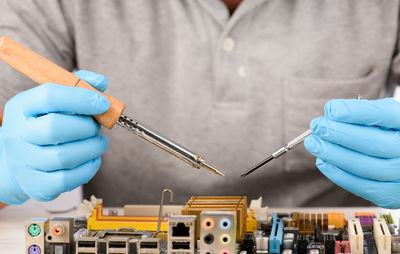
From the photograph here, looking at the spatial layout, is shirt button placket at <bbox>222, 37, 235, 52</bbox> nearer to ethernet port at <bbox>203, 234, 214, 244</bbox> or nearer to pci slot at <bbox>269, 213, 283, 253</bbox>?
pci slot at <bbox>269, 213, 283, 253</bbox>

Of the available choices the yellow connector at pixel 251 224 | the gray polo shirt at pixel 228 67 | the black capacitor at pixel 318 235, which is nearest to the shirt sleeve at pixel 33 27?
the gray polo shirt at pixel 228 67

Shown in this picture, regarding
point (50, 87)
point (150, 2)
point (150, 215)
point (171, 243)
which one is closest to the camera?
point (171, 243)

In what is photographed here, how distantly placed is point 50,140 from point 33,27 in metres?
0.64

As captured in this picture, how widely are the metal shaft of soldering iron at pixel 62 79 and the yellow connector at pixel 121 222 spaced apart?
15 centimetres

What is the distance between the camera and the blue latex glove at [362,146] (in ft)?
3.36

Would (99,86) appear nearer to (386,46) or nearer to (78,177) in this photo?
(78,177)

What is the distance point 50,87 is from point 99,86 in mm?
179

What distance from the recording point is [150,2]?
1527 millimetres

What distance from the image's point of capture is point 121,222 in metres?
1.03

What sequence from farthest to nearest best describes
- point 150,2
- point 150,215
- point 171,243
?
point 150,2, point 150,215, point 171,243

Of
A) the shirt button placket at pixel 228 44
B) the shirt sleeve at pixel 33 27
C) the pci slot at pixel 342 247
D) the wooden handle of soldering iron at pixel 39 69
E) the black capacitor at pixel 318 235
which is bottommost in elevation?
the pci slot at pixel 342 247

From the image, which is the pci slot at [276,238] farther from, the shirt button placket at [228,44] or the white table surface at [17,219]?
the shirt button placket at [228,44]

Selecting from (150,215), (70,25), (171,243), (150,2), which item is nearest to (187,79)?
→ (150,2)

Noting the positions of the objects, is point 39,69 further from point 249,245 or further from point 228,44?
point 228,44
